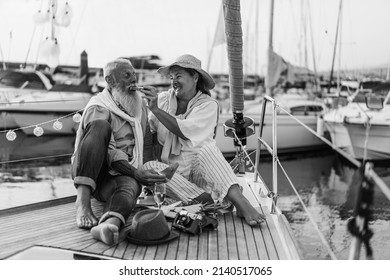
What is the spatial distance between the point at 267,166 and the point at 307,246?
213 inches

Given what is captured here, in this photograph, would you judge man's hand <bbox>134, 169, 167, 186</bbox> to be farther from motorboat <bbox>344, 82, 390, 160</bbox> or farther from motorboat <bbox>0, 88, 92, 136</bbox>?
motorboat <bbox>344, 82, 390, 160</bbox>

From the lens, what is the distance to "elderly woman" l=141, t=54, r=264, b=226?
9.58ft

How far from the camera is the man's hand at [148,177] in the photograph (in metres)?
2.69

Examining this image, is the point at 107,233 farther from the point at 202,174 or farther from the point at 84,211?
the point at 202,174

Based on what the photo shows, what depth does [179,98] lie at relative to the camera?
327 cm

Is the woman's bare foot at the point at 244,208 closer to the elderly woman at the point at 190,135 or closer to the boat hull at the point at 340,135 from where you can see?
the elderly woman at the point at 190,135

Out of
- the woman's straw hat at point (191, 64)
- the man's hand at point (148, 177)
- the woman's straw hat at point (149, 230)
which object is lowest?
the woman's straw hat at point (149, 230)

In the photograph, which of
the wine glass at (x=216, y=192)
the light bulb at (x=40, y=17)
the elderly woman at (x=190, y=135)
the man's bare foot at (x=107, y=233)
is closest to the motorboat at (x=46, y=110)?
the light bulb at (x=40, y=17)

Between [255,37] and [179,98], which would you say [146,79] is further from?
[179,98]

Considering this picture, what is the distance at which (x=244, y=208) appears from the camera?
279 centimetres

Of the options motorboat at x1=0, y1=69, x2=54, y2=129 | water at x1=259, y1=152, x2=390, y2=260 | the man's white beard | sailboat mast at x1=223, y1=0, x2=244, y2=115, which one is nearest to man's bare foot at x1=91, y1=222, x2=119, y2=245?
the man's white beard

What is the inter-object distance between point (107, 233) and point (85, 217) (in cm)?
31

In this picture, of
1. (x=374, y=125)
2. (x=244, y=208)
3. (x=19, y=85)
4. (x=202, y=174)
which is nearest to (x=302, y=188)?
(x=374, y=125)

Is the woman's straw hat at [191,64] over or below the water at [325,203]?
over
